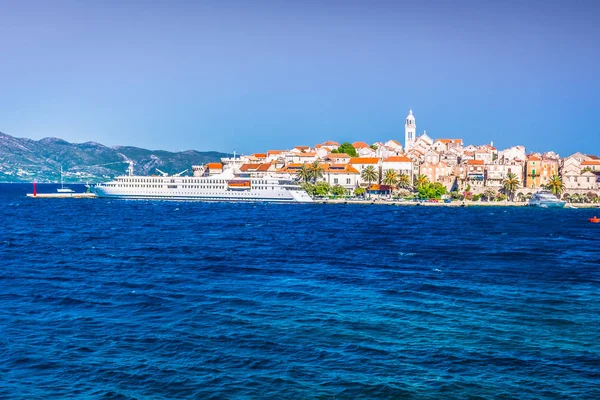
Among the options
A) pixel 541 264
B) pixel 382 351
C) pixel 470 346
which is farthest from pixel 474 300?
pixel 541 264

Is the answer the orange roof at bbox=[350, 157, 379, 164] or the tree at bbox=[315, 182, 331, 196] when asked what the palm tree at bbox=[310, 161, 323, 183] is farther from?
the orange roof at bbox=[350, 157, 379, 164]

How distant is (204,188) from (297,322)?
10152cm

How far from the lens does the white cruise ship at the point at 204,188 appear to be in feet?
384

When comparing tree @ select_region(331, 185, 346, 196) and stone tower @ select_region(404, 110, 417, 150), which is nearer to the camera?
tree @ select_region(331, 185, 346, 196)

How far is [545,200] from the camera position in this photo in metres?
108

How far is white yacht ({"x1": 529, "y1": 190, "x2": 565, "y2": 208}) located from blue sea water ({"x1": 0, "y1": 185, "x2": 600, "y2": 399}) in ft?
220

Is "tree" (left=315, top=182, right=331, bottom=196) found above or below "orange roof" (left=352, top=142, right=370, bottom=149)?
below

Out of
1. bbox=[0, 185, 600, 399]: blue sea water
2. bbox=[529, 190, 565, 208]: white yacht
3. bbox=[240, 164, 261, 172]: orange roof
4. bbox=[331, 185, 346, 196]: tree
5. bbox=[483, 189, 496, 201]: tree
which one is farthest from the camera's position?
bbox=[240, 164, 261, 172]: orange roof

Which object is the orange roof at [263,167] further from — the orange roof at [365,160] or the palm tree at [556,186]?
the palm tree at [556,186]

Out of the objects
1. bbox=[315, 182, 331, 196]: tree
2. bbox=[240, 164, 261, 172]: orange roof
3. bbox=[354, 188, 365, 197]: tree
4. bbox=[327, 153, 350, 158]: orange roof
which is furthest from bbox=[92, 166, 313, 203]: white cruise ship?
bbox=[327, 153, 350, 158]: orange roof

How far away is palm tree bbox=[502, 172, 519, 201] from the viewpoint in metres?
115

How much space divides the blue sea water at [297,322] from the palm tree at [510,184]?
73109 mm

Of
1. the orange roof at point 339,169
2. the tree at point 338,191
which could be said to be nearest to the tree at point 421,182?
the orange roof at point 339,169

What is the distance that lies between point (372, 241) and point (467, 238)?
8915 millimetres
